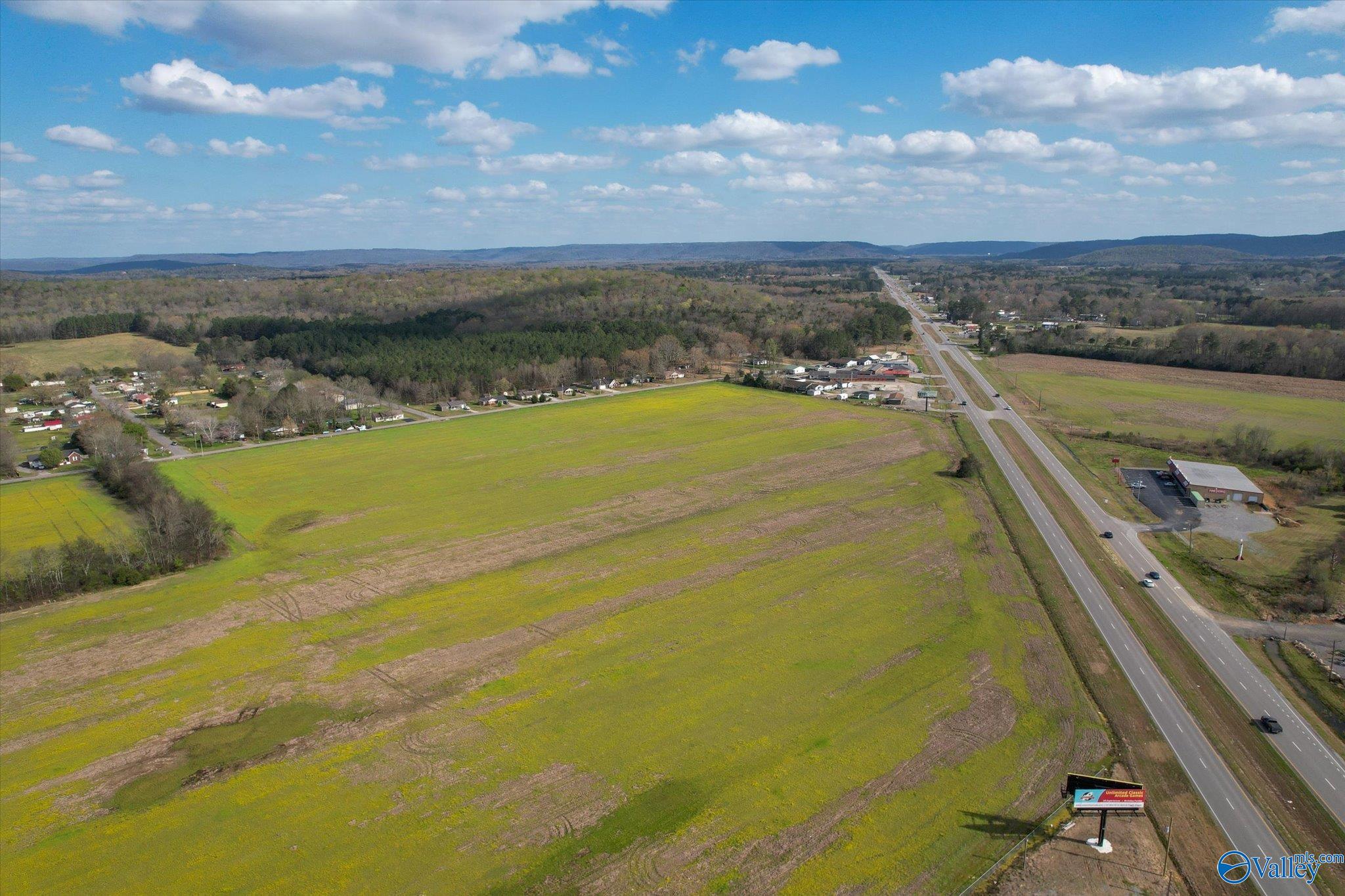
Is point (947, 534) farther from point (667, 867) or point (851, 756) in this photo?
point (667, 867)

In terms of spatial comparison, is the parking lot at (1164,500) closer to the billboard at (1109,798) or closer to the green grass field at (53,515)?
the billboard at (1109,798)

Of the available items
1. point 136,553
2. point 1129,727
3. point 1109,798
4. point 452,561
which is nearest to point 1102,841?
point 1109,798

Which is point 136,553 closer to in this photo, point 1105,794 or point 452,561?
point 452,561

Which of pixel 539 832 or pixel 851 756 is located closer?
pixel 539 832

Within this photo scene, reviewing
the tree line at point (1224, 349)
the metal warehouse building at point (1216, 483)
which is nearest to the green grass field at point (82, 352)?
the metal warehouse building at point (1216, 483)

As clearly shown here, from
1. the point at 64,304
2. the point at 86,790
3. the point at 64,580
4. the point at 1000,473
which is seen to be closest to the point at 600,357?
the point at 1000,473

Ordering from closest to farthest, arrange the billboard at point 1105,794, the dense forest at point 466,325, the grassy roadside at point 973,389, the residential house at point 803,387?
the billboard at point 1105,794 < the grassy roadside at point 973,389 < the residential house at point 803,387 < the dense forest at point 466,325
